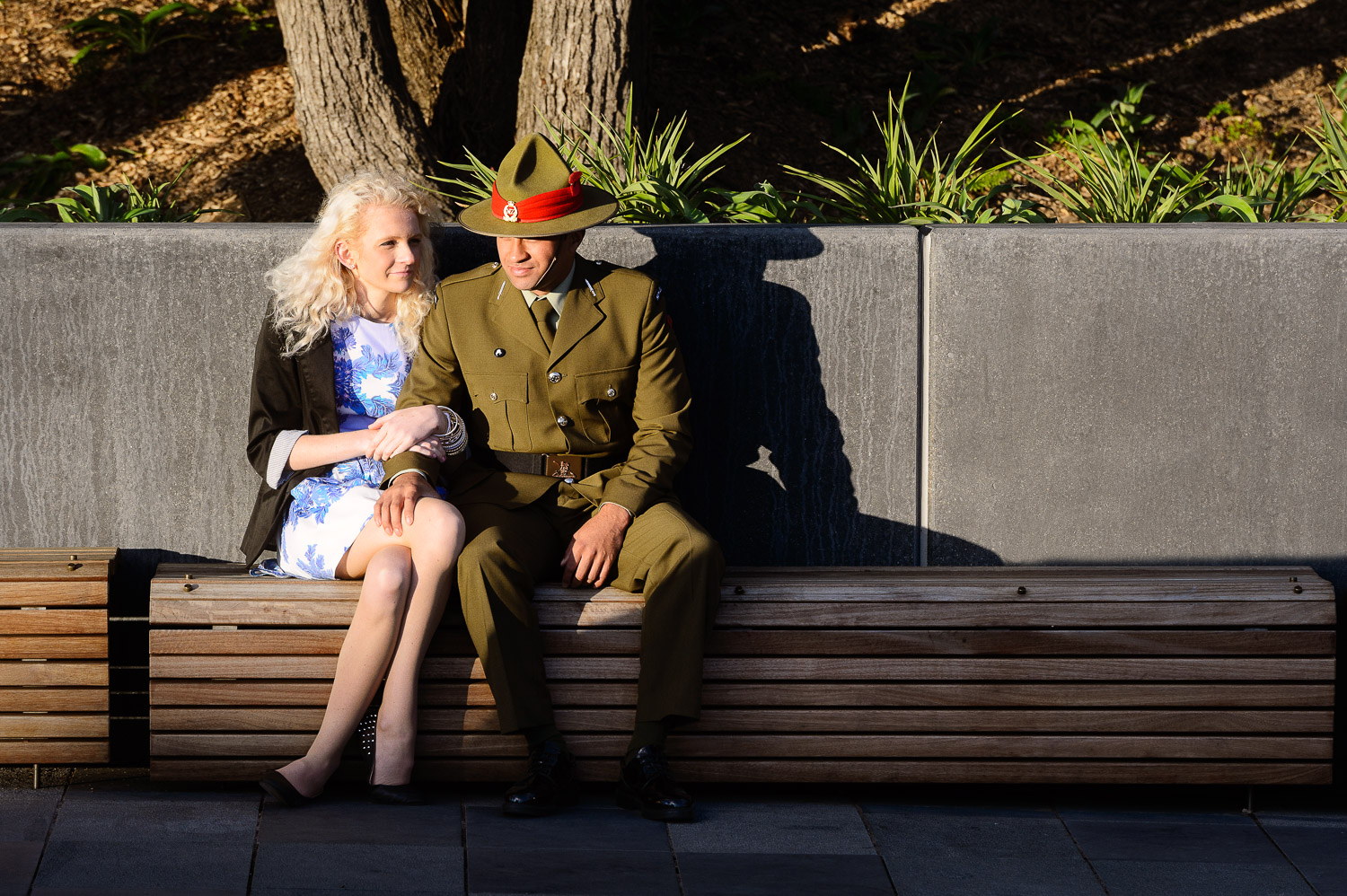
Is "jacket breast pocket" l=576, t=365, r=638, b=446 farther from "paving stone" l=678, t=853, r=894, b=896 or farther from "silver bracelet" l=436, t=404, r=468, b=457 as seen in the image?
"paving stone" l=678, t=853, r=894, b=896

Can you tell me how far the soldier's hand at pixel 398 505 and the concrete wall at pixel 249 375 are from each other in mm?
756

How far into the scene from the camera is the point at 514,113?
736 cm

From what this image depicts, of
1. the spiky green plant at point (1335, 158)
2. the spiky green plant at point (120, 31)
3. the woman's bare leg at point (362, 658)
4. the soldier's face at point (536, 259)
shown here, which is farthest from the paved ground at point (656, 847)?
the spiky green plant at point (120, 31)

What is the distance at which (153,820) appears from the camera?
10.4 feet

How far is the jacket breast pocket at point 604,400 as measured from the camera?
139 inches

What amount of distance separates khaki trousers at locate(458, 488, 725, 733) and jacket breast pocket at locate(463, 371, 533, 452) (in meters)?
0.34

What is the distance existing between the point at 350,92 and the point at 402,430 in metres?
3.16

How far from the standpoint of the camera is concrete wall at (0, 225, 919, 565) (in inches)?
150

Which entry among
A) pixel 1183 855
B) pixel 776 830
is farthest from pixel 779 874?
pixel 1183 855

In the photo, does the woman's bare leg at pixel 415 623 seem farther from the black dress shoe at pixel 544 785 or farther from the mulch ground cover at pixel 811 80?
the mulch ground cover at pixel 811 80

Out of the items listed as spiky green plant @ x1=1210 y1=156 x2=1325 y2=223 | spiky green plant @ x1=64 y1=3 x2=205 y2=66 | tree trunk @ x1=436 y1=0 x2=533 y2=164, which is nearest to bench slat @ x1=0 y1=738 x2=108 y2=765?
spiky green plant @ x1=1210 y1=156 x2=1325 y2=223

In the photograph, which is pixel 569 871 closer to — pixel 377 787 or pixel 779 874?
pixel 779 874

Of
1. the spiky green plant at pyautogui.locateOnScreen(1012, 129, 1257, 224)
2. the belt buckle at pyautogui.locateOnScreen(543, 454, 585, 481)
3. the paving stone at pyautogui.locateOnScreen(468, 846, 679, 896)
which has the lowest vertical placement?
the paving stone at pyautogui.locateOnScreen(468, 846, 679, 896)

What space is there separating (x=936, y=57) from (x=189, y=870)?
7.61m
